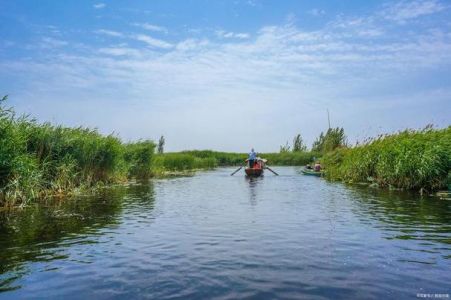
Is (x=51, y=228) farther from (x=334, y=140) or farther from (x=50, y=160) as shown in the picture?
(x=334, y=140)

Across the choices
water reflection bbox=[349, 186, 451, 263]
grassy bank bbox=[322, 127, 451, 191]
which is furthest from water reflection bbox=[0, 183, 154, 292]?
grassy bank bbox=[322, 127, 451, 191]

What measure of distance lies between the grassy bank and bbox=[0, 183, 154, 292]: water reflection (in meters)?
13.1

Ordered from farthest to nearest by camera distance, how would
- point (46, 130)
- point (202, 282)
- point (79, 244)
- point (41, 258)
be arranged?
point (46, 130) < point (79, 244) < point (41, 258) < point (202, 282)

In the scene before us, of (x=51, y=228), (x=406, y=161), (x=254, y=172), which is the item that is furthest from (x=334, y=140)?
(x=51, y=228)

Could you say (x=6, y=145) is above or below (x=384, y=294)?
above

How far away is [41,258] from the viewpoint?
27.8 feet

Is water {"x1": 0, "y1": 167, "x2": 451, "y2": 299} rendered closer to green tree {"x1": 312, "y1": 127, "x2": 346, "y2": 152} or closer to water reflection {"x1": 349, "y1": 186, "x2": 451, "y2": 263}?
water reflection {"x1": 349, "y1": 186, "x2": 451, "y2": 263}

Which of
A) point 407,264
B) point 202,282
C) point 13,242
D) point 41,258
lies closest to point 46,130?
point 13,242

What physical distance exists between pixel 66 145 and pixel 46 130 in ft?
5.86

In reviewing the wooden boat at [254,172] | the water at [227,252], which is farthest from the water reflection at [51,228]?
the wooden boat at [254,172]

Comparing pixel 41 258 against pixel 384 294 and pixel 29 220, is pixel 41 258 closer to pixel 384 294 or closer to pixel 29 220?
pixel 29 220

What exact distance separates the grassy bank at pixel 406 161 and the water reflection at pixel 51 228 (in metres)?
13.1

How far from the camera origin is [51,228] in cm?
1188

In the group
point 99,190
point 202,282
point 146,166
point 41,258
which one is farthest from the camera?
point 146,166
